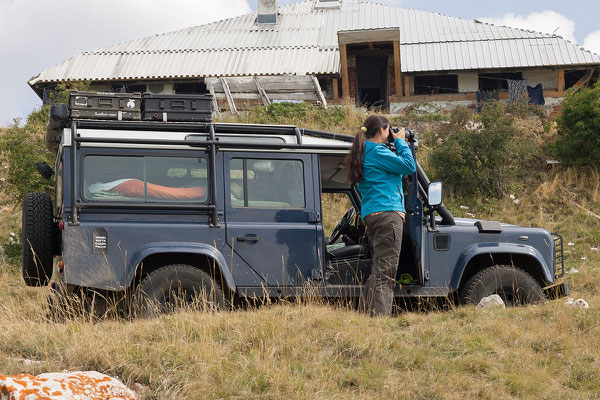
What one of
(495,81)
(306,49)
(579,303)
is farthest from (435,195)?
(306,49)

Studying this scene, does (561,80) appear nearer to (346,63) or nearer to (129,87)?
(346,63)

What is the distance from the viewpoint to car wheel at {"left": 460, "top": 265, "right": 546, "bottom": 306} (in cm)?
659

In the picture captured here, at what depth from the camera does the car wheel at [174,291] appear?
19.1 ft

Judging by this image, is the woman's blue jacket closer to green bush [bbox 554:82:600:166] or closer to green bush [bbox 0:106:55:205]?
green bush [bbox 0:106:55:205]

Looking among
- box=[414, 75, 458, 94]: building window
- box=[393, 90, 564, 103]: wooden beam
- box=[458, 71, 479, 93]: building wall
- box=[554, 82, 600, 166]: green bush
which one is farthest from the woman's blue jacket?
box=[414, 75, 458, 94]: building window

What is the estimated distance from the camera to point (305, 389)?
4.35 m

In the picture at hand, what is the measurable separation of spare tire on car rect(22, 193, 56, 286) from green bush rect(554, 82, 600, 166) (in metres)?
12.8

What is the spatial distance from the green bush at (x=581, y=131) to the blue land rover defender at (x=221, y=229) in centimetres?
940

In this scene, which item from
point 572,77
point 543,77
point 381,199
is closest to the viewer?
point 381,199

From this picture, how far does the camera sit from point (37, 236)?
235 inches

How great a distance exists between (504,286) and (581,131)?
994 centimetres

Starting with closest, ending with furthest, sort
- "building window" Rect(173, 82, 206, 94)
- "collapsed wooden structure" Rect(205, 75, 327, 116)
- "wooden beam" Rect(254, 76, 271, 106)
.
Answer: "wooden beam" Rect(254, 76, 271, 106) → "collapsed wooden structure" Rect(205, 75, 327, 116) → "building window" Rect(173, 82, 206, 94)

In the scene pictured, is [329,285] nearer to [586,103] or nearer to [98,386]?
[98,386]

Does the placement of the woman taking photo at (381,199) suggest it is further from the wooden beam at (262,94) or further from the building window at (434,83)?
the building window at (434,83)
